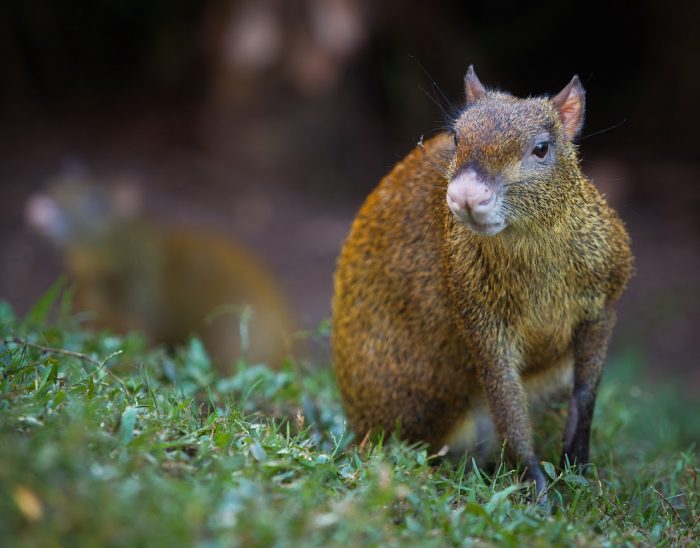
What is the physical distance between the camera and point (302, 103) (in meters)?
9.53

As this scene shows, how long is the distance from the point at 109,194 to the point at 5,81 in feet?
9.83

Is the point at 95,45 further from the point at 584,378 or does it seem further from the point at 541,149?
the point at 584,378

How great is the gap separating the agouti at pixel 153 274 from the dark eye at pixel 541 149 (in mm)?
3678

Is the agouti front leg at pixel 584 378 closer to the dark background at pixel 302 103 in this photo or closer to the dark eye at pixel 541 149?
the dark eye at pixel 541 149

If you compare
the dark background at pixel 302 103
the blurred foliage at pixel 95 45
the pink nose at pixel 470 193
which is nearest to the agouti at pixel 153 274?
the dark background at pixel 302 103

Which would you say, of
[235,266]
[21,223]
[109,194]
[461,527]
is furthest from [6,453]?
[21,223]

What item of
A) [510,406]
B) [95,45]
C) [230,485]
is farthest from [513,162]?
[95,45]

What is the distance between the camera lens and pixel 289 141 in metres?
Result: 9.78

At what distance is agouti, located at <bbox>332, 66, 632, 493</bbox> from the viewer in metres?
3.21

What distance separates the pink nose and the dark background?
5257 mm

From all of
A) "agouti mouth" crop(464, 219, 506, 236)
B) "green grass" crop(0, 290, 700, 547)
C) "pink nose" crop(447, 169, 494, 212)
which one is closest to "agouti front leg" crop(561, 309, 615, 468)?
"green grass" crop(0, 290, 700, 547)

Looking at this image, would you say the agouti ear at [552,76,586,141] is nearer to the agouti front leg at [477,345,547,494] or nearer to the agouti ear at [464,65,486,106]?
the agouti ear at [464,65,486,106]

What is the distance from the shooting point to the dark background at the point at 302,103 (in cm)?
901

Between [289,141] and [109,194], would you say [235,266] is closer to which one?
[109,194]
